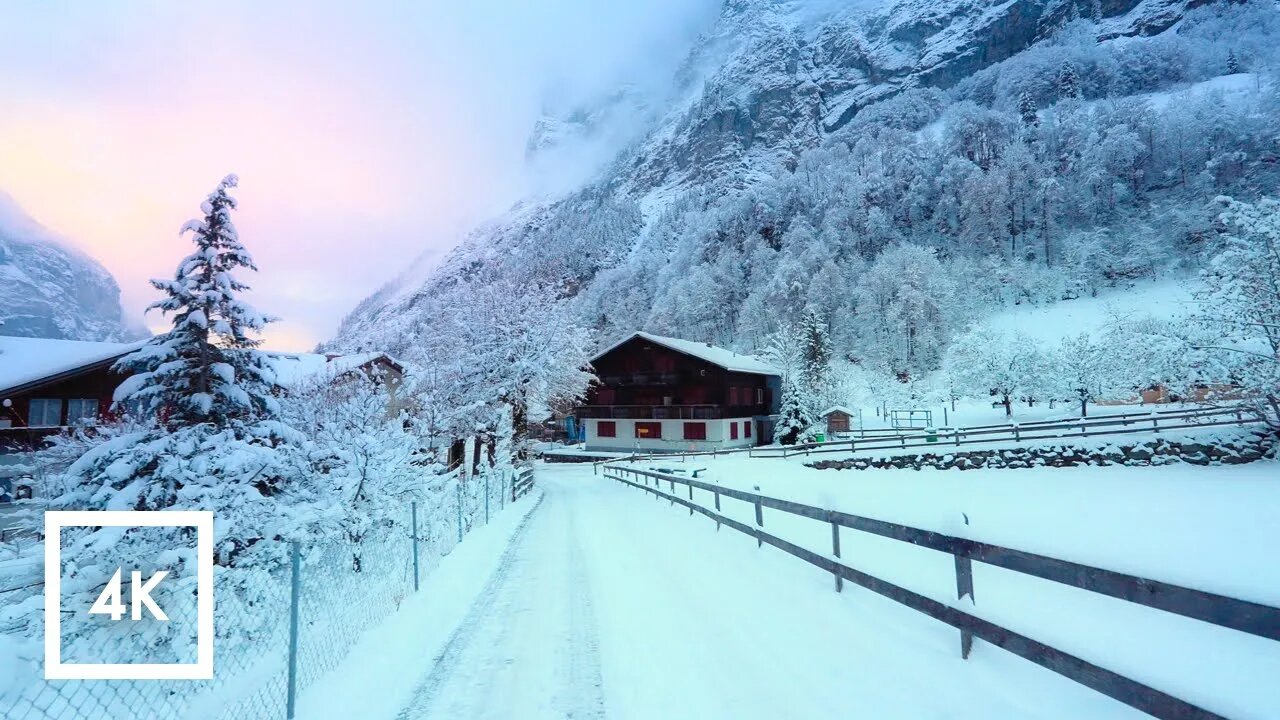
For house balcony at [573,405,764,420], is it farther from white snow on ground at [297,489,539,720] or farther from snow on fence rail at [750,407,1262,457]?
white snow on ground at [297,489,539,720]

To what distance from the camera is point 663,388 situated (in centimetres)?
5338

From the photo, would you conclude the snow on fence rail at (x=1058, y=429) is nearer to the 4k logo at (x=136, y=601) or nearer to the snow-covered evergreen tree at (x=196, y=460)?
the snow-covered evergreen tree at (x=196, y=460)

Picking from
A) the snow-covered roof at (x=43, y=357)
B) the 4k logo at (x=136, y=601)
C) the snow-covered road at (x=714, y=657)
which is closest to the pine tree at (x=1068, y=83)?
the snow-covered road at (x=714, y=657)

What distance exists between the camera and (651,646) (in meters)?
5.90

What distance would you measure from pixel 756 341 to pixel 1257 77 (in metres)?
108

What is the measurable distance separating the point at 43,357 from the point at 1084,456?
2023 inches

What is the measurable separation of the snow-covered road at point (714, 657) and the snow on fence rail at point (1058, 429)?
26823 millimetres

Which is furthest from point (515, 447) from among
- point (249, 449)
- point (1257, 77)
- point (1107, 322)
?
point (1257, 77)

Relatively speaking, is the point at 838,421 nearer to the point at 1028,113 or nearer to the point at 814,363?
the point at 814,363

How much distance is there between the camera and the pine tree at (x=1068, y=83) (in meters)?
119

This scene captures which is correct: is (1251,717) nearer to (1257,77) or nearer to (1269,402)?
(1269,402)

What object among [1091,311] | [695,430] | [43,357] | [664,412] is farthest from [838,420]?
[43,357]

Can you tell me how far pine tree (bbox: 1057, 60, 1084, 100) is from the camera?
4683 inches

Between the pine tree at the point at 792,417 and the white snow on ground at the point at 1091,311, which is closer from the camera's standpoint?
the pine tree at the point at 792,417
